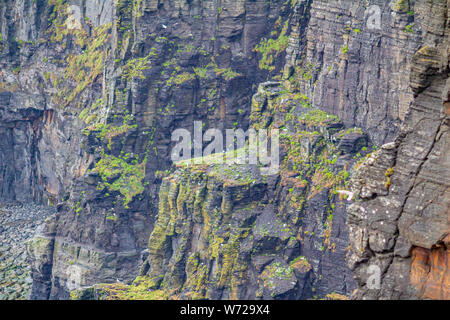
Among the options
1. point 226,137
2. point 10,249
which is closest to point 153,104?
point 226,137

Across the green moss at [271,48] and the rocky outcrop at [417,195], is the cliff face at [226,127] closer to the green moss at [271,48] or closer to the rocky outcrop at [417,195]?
the rocky outcrop at [417,195]

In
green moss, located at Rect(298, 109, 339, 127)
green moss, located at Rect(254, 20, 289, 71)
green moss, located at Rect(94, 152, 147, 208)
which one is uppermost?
green moss, located at Rect(254, 20, 289, 71)

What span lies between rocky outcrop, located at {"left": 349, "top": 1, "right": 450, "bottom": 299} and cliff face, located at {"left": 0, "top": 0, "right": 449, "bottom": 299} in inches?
1.5

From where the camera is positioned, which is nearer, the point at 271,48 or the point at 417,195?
the point at 417,195

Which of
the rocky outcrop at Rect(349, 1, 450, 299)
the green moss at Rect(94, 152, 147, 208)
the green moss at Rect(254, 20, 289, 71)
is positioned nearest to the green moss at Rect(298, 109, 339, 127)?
the green moss at Rect(254, 20, 289, 71)

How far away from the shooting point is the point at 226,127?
67062 millimetres

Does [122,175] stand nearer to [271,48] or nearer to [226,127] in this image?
[226,127]

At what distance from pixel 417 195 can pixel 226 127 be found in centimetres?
4572

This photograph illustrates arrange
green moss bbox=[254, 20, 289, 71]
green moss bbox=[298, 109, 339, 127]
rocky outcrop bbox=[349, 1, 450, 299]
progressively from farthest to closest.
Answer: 1. green moss bbox=[254, 20, 289, 71]
2. green moss bbox=[298, 109, 339, 127]
3. rocky outcrop bbox=[349, 1, 450, 299]

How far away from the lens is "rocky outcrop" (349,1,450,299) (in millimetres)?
21266

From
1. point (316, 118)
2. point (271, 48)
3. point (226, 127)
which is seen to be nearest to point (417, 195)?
point (316, 118)

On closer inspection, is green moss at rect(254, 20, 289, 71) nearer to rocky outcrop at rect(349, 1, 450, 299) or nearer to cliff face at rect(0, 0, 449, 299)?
cliff face at rect(0, 0, 449, 299)

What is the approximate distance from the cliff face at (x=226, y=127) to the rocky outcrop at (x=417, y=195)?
0.12 ft

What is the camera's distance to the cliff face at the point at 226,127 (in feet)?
72.6
